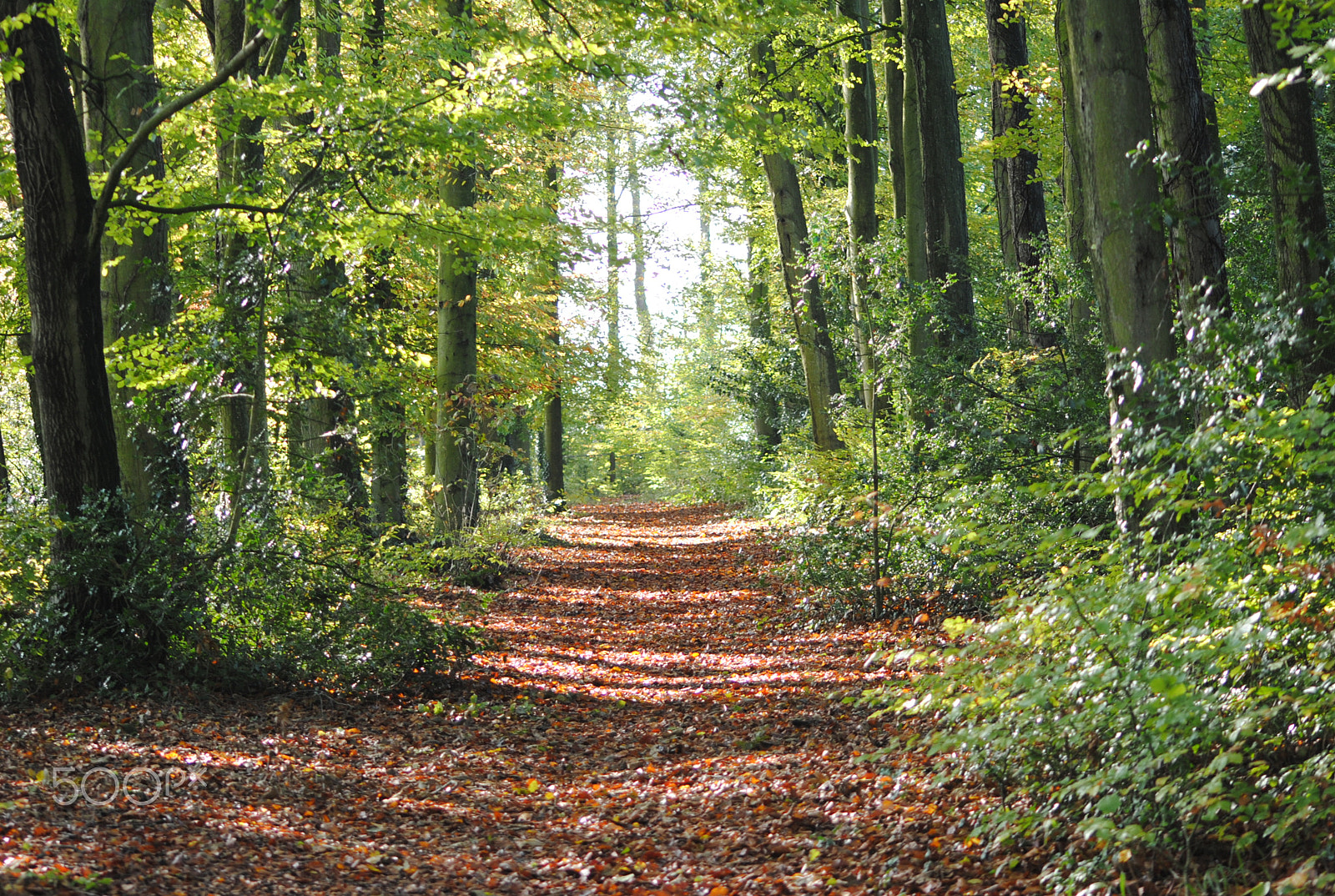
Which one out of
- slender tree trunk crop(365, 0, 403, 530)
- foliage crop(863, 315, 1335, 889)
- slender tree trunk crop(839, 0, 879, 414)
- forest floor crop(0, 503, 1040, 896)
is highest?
slender tree trunk crop(839, 0, 879, 414)

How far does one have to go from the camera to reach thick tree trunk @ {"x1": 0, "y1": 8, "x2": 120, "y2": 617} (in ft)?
22.1

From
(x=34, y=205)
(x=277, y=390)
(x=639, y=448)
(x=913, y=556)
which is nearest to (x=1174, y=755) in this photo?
(x=913, y=556)

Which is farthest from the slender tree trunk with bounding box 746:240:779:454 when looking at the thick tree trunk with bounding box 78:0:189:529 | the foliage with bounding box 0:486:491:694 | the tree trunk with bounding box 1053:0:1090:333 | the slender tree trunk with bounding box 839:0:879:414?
the foliage with bounding box 0:486:491:694

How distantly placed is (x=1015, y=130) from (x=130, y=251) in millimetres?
9306

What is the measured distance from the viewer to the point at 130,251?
8.69 metres

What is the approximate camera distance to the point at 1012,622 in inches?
159

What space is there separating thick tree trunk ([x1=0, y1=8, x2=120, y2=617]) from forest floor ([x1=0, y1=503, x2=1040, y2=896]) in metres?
0.99

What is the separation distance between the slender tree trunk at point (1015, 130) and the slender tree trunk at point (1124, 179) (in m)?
5.02

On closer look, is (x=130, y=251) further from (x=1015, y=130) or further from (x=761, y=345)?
(x=761, y=345)

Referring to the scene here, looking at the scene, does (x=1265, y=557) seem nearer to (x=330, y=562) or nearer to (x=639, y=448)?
(x=330, y=562)

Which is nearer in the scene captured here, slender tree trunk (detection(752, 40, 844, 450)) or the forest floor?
the forest floor

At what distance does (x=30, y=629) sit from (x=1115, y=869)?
6.89m

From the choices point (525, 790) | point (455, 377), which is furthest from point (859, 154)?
point (525, 790)

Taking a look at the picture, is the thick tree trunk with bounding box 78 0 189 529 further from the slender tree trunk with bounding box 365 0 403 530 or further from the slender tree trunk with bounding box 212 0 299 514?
the slender tree trunk with bounding box 365 0 403 530
